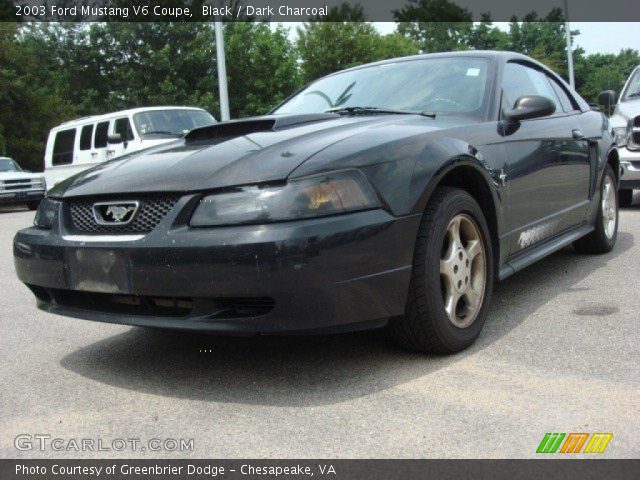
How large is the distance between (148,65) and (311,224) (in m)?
29.2

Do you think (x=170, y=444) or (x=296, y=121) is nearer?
Answer: (x=170, y=444)

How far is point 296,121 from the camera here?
11.0ft

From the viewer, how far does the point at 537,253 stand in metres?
3.82

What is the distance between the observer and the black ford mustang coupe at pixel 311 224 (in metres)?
2.45

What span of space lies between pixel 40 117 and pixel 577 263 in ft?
87.1

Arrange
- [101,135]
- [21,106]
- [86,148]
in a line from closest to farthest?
[101,135] < [86,148] < [21,106]

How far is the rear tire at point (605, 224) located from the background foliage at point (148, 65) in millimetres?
24189

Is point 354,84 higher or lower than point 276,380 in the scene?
higher

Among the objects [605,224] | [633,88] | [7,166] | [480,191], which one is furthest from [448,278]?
[7,166]

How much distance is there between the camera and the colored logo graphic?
2064mm

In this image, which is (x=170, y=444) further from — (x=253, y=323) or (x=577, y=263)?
(x=577, y=263)

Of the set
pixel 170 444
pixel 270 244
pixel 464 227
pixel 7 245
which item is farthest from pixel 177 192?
pixel 7 245

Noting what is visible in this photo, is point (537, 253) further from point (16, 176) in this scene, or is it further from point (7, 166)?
point (7, 166)

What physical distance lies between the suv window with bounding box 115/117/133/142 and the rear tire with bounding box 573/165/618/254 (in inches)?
329
